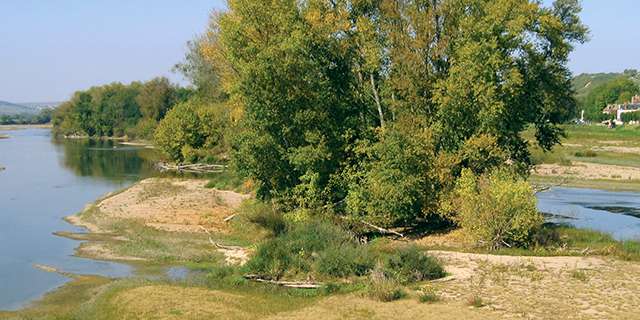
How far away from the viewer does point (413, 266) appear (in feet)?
83.8

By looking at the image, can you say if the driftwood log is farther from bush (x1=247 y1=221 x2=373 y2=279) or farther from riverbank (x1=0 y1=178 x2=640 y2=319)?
bush (x1=247 y1=221 x2=373 y2=279)

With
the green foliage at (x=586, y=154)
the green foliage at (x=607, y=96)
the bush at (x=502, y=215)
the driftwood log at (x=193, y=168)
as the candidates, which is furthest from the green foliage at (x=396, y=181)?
the green foliage at (x=607, y=96)

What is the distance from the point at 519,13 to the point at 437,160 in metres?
8.14

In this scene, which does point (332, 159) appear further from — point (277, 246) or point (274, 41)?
point (277, 246)

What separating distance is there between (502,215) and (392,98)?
9677 mm

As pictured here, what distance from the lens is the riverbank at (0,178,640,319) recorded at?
21.4m

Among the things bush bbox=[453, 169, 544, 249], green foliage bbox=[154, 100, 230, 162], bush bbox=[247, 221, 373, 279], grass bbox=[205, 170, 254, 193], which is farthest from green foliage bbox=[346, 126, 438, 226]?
green foliage bbox=[154, 100, 230, 162]

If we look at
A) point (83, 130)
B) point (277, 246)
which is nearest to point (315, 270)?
point (277, 246)

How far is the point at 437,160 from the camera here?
34562mm

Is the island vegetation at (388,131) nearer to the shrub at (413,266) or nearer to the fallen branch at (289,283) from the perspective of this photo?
the fallen branch at (289,283)

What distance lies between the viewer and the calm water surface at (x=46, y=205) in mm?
28594

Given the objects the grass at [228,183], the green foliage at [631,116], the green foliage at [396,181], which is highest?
the green foliage at [631,116]

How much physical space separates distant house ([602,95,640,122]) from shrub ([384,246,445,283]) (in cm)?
14277

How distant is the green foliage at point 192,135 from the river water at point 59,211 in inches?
173
